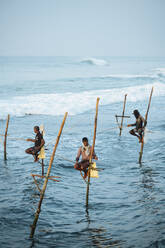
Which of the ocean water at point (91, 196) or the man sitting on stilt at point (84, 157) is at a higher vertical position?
the man sitting on stilt at point (84, 157)

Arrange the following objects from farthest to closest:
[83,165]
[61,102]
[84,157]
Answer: [61,102] → [84,157] → [83,165]

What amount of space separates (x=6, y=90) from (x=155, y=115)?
2270cm

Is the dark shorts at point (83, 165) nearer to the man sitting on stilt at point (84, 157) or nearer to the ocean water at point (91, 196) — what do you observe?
the man sitting on stilt at point (84, 157)

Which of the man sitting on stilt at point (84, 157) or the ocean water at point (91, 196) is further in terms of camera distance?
the man sitting on stilt at point (84, 157)

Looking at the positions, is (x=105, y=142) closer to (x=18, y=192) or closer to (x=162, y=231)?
(x=18, y=192)

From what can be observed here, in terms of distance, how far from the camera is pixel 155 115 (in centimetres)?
2303

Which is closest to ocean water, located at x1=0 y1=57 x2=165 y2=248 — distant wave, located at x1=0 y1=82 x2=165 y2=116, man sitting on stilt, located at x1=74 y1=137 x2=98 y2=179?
man sitting on stilt, located at x1=74 y1=137 x2=98 y2=179

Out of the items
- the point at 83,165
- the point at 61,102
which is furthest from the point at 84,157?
the point at 61,102

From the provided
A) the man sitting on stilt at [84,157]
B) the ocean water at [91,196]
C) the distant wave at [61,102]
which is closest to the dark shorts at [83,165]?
→ the man sitting on stilt at [84,157]

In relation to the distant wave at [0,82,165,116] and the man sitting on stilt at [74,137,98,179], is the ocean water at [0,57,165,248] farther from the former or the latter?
the distant wave at [0,82,165,116]

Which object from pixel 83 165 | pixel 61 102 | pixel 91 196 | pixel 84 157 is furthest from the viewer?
pixel 61 102

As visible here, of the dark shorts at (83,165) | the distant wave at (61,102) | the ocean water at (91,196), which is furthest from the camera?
the distant wave at (61,102)

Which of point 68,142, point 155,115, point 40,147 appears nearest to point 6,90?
point 155,115

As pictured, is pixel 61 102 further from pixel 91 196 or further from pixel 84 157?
pixel 84 157
